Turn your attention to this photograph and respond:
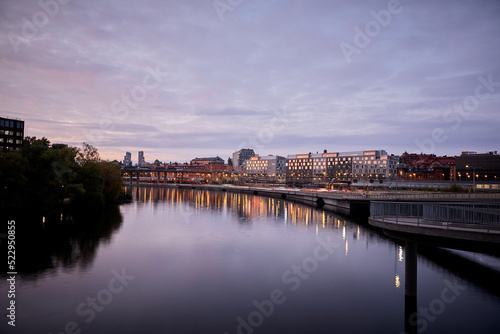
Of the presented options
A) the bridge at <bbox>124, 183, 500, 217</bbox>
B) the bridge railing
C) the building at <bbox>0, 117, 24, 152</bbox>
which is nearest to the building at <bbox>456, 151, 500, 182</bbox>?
the bridge at <bbox>124, 183, 500, 217</bbox>

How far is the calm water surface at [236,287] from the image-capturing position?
845 inches

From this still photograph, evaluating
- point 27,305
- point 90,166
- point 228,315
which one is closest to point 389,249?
point 228,315

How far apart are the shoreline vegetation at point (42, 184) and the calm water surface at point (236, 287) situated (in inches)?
307

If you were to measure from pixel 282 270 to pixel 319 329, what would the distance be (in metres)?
12.7

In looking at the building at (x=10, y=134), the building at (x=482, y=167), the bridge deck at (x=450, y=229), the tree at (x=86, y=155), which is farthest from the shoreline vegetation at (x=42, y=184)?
the building at (x=482, y=167)

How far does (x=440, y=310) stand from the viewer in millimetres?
23750

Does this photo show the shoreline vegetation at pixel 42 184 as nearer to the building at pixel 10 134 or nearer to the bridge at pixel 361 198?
the bridge at pixel 361 198

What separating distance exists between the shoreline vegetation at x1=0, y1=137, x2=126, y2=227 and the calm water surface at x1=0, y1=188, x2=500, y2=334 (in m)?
7.80

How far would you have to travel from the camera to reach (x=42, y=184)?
53344 millimetres

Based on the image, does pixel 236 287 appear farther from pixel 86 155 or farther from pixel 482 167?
pixel 482 167

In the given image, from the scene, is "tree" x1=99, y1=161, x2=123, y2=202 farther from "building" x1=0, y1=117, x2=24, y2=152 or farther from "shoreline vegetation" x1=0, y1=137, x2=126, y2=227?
"building" x1=0, y1=117, x2=24, y2=152

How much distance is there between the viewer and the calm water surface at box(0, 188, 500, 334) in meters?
21.5

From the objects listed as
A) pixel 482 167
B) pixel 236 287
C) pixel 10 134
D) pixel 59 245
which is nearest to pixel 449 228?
Answer: pixel 236 287

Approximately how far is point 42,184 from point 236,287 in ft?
137
